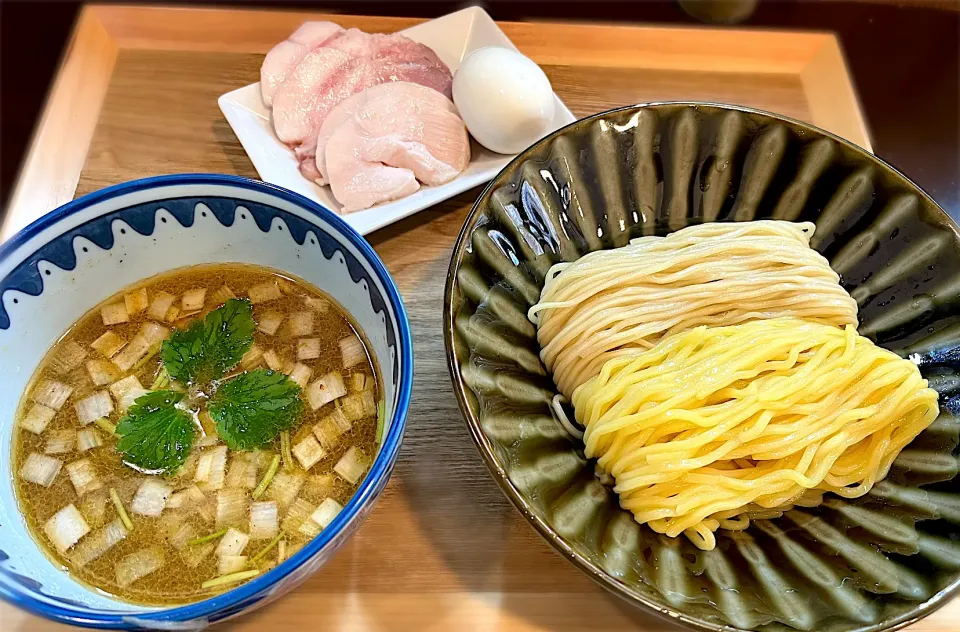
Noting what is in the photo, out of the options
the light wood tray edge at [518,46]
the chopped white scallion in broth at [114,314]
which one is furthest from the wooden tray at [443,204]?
the chopped white scallion in broth at [114,314]

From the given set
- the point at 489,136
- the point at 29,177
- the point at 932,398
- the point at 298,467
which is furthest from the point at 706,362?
the point at 29,177

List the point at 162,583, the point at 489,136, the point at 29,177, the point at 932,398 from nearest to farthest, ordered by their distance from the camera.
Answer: the point at 162,583
the point at 932,398
the point at 29,177
the point at 489,136

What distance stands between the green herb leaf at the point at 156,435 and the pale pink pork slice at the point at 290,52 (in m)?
0.85

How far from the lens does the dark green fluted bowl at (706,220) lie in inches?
37.1

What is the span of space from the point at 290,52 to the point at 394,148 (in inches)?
16.6

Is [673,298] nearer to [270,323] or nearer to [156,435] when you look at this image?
[270,323]

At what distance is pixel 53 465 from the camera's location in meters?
1.01

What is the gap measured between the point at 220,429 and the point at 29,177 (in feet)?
2.76

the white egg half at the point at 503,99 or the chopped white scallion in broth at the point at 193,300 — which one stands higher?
the white egg half at the point at 503,99

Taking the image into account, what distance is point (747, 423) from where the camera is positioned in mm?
1066

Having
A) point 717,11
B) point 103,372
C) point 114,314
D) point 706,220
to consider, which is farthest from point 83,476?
point 717,11

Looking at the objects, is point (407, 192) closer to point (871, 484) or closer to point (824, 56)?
point (871, 484)

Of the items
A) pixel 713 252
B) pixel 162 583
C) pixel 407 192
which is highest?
pixel 713 252

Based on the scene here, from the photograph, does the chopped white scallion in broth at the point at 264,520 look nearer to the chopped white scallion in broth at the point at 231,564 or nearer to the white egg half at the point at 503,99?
the chopped white scallion in broth at the point at 231,564
